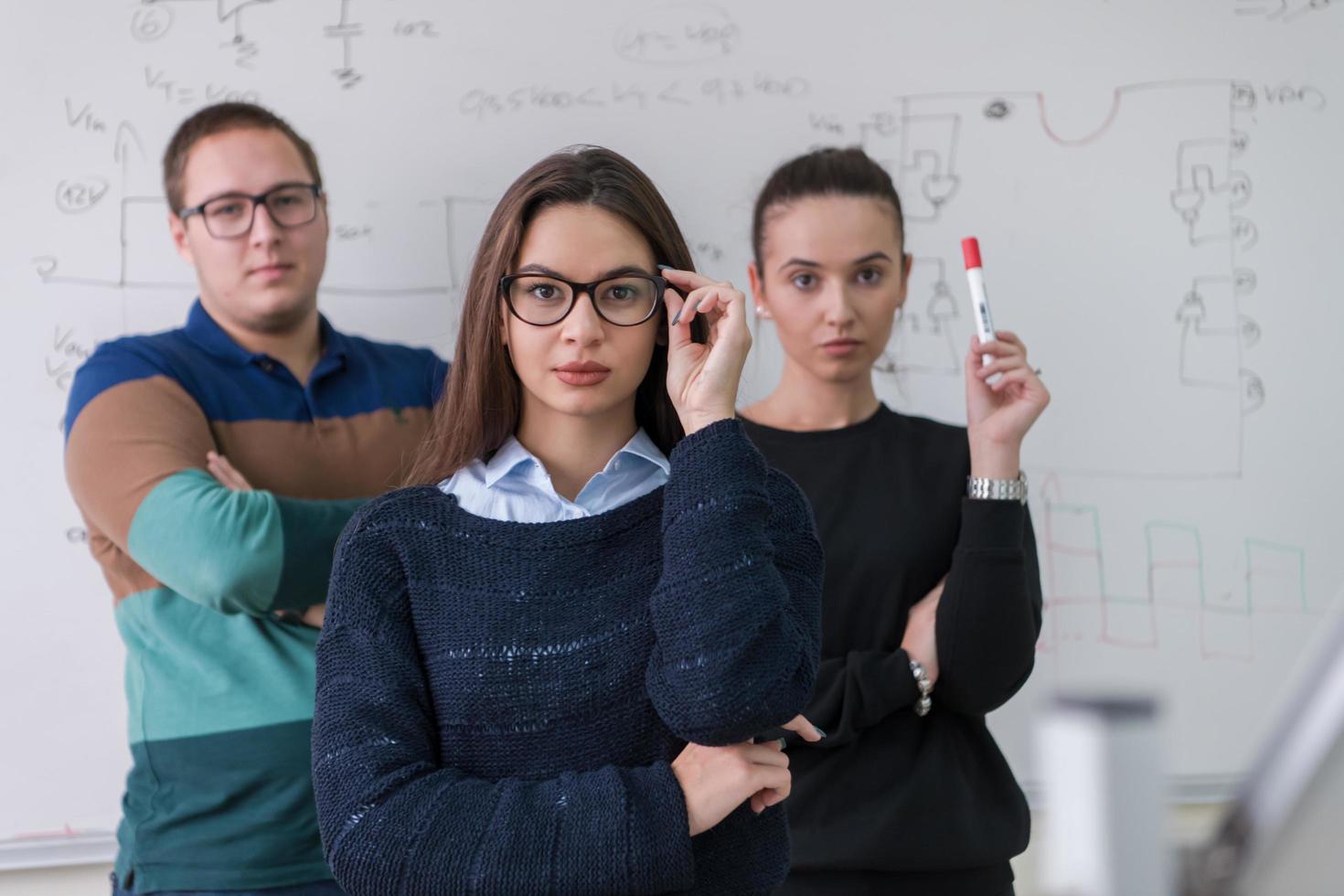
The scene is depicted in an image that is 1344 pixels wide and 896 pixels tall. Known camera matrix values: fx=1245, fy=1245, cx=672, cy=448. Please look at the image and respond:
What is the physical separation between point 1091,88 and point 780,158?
2.26ft

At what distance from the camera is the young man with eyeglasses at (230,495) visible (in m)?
1.76

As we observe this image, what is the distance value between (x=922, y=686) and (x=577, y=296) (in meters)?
0.79

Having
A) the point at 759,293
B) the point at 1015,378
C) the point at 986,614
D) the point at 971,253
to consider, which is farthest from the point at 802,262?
the point at 986,614

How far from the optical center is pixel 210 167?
2008 mm

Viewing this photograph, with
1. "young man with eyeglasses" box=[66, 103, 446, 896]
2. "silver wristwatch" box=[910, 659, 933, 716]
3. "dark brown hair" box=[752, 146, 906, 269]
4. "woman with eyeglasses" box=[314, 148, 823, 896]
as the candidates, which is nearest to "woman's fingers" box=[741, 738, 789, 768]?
"woman with eyeglasses" box=[314, 148, 823, 896]

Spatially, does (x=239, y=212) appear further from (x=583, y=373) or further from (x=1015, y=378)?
(x=1015, y=378)

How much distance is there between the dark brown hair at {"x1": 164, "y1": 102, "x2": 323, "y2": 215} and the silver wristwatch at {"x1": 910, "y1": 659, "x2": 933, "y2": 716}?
125cm

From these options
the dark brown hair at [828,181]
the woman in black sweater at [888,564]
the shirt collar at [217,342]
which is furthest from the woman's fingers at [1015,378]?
the shirt collar at [217,342]

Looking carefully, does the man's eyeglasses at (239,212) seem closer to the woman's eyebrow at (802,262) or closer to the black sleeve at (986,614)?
the woman's eyebrow at (802,262)

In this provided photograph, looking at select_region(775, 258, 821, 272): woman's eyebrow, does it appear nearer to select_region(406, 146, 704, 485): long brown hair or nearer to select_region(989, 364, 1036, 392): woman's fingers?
select_region(989, 364, 1036, 392): woman's fingers

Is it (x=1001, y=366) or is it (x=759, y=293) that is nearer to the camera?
(x=1001, y=366)

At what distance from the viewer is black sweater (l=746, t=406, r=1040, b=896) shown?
170 cm

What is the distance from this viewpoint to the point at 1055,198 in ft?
8.70

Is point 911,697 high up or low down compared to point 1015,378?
down
